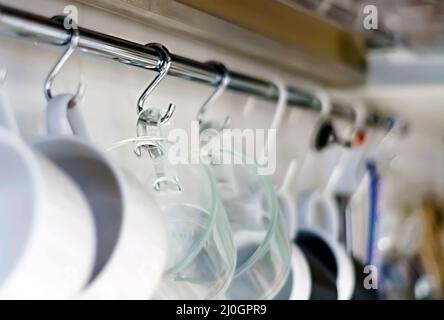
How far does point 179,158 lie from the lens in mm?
557

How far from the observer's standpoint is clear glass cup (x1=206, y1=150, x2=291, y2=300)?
23.3 inches

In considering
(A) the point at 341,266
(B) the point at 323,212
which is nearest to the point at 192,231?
(A) the point at 341,266

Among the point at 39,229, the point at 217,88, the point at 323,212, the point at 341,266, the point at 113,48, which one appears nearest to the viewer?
the point at 39,229

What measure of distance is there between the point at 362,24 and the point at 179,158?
360 millimetres

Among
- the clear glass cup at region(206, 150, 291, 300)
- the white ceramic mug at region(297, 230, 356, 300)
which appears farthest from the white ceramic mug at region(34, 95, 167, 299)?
the white ceramic mug at region(297, 230, 356, 300)

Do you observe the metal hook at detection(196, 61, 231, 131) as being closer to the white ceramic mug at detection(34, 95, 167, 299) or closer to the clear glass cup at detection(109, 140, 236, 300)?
the clear glass cup at detection(109, 140, 236, 300)

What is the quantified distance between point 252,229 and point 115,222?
8.5 inches

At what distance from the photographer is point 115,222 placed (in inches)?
17.3

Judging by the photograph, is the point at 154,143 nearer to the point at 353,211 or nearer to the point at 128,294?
the point at 128,294

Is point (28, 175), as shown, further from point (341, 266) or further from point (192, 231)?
point (341, 266)

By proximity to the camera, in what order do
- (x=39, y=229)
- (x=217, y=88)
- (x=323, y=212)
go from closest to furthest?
(x=39, y=229), (x=217, y=88), (x=323, y=212)

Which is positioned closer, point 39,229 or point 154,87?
point 39,229

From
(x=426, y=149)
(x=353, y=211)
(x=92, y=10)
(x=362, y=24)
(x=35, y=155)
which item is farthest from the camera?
(x=426, y=149)
